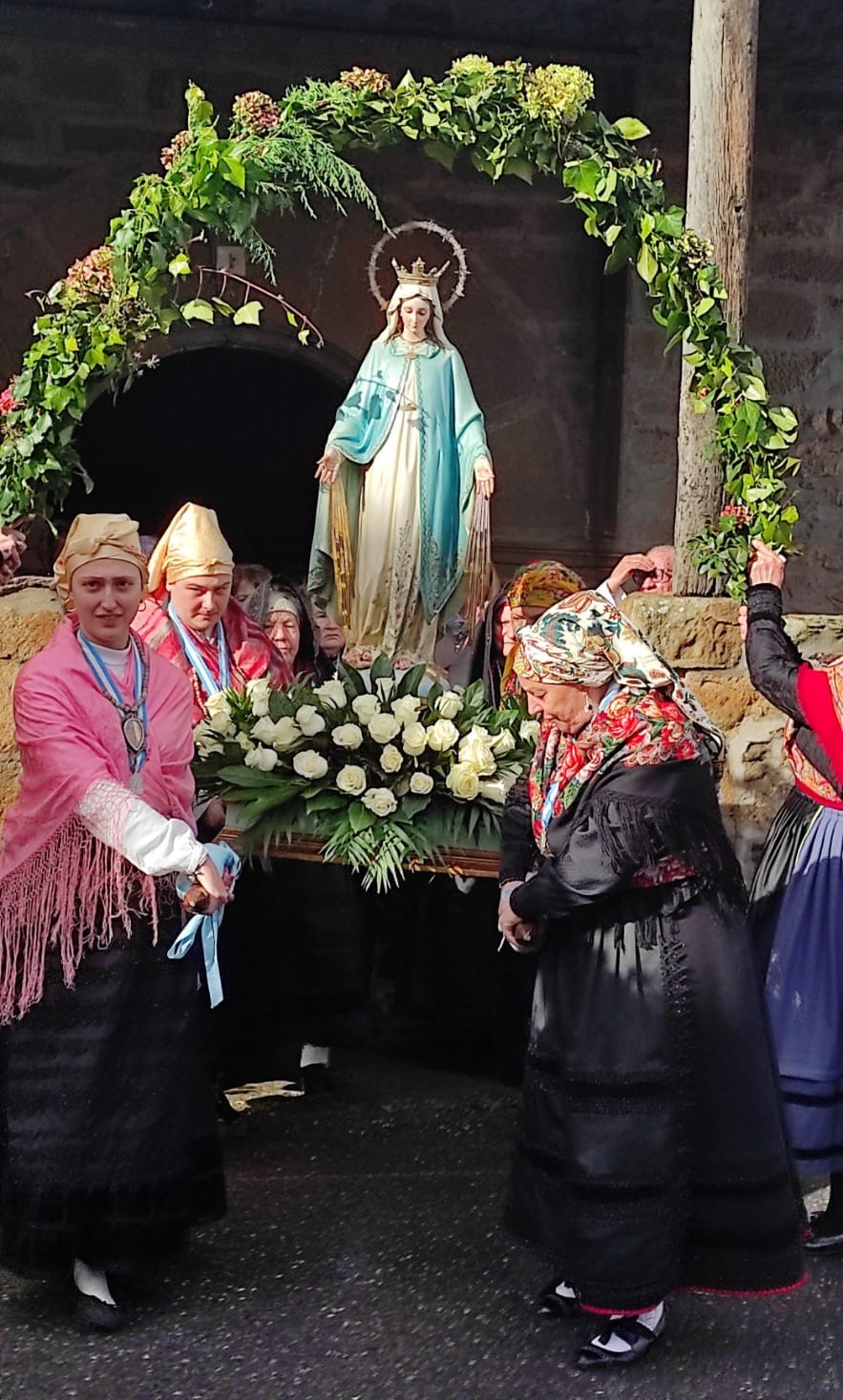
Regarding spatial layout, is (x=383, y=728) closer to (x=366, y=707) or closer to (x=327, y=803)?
(x=366, y=707)

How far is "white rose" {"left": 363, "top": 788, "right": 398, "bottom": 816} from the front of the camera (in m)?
4.42

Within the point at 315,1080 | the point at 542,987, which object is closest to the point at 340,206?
the point at 542,987

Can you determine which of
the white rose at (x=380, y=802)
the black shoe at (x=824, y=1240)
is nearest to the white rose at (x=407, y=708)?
the white rose at (x=380, y=802)

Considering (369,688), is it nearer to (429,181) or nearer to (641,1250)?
(641,1250)

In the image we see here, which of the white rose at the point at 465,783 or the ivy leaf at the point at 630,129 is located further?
the ivy leaf at the point at 630,129

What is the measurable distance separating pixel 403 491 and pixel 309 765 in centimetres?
127

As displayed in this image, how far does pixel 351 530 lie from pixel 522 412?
2.98 m

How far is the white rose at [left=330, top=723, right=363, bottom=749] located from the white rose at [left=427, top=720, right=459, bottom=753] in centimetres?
19

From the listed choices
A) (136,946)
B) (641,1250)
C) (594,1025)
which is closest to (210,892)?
(136,946)

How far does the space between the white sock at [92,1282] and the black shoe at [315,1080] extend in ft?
6.03

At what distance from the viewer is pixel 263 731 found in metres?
4.59

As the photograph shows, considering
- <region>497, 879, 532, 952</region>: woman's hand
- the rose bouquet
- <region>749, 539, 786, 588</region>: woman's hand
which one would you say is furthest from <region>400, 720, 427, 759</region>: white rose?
<region>749, 539, 786, 588</region>: woman's hand

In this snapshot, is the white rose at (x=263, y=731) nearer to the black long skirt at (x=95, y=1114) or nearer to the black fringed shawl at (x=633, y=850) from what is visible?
the black long skirt at (x=95, y=1114)

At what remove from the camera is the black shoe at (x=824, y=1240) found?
14.1 ft
